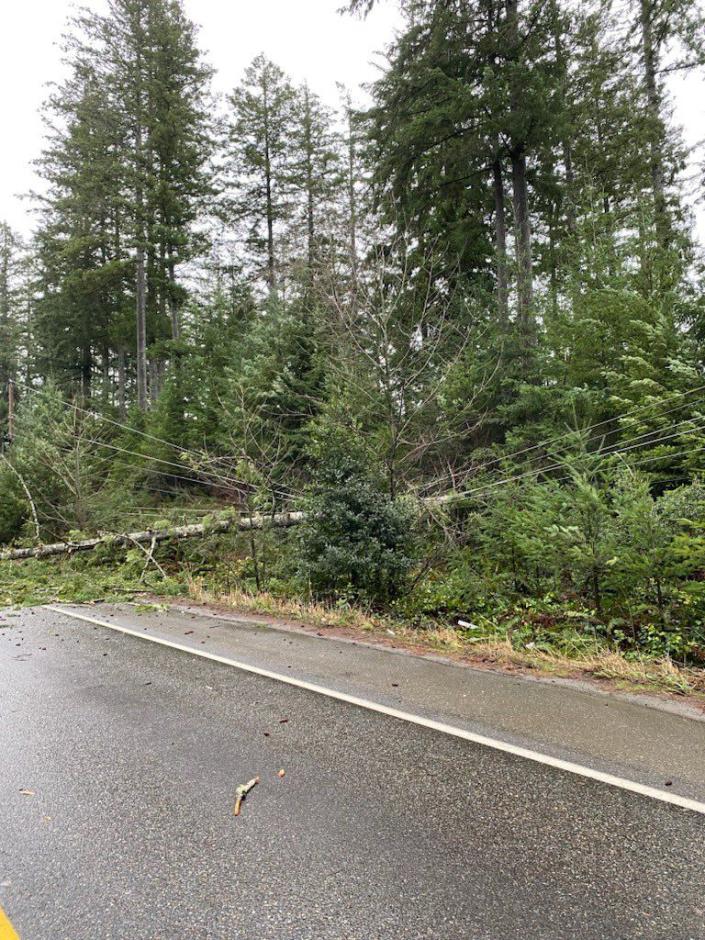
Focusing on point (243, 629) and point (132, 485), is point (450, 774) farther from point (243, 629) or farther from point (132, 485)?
point (132, 485)

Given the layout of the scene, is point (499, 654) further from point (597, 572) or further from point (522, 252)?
point (522, 252)

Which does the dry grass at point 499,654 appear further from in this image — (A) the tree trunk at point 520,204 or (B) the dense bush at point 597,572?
(A) the tree trunk at point 520,204

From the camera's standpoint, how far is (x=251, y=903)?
82.4 inches

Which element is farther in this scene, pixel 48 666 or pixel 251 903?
pixel 48 666

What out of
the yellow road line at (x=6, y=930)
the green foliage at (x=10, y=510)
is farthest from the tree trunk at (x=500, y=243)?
the green foliage at (x=10, y=510)

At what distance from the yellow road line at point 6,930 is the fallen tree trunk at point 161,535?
7660mm

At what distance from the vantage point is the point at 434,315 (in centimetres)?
1043

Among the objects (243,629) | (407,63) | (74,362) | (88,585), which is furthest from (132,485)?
(74,362)

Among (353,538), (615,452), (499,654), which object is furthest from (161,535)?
(615,452)

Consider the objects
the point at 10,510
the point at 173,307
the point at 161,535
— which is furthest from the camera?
the point at 173,307

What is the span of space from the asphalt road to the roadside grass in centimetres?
186

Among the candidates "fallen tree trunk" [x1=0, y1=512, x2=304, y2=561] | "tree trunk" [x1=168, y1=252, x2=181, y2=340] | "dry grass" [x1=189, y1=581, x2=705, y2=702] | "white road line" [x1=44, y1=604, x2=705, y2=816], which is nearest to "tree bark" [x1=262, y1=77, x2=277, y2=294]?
"tree trunk" [x1=168, y1=252, x2=181, y2=340]

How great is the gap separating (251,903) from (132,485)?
62.5ft

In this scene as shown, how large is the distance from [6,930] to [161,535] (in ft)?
39.5
